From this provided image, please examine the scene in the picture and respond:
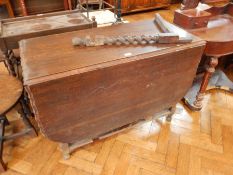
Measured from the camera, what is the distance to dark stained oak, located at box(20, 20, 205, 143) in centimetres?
88

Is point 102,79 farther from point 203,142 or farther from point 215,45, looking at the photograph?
point 203,142

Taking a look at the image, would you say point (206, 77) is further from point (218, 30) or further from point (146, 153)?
point (146, 153)

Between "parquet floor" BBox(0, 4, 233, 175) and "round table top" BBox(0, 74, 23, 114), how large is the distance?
0.40 metres

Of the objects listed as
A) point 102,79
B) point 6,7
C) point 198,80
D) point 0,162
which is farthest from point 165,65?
point 6,7

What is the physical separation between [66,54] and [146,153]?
0.83 metres

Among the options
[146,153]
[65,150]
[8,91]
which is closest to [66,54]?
[8,91]

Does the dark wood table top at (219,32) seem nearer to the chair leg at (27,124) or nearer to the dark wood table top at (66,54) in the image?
the dark wood table top at (66,54)

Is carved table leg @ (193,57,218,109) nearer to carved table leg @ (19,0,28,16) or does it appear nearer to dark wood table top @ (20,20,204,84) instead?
dark wood table top @ (20,20,204,84)

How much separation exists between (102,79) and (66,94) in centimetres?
18

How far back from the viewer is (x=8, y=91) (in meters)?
1.16

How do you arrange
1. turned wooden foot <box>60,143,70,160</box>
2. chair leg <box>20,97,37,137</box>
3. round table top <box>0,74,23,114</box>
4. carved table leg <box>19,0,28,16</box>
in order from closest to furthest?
round table top <box>0,74,23,114</box>
turned wooden foot <box>60,143,70,160</box>
chair leg <box>20,97,37,137</box>
carved table leg <box>19,0,28,16</box>

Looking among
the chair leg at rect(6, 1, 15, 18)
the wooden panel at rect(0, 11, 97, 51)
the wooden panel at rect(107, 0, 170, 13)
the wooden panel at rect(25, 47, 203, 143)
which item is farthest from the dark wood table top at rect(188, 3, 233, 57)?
the chair leg at rect(6, 1, 15, 18)

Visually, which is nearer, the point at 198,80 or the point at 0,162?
the point at 0,162

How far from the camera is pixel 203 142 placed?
1.40 m
